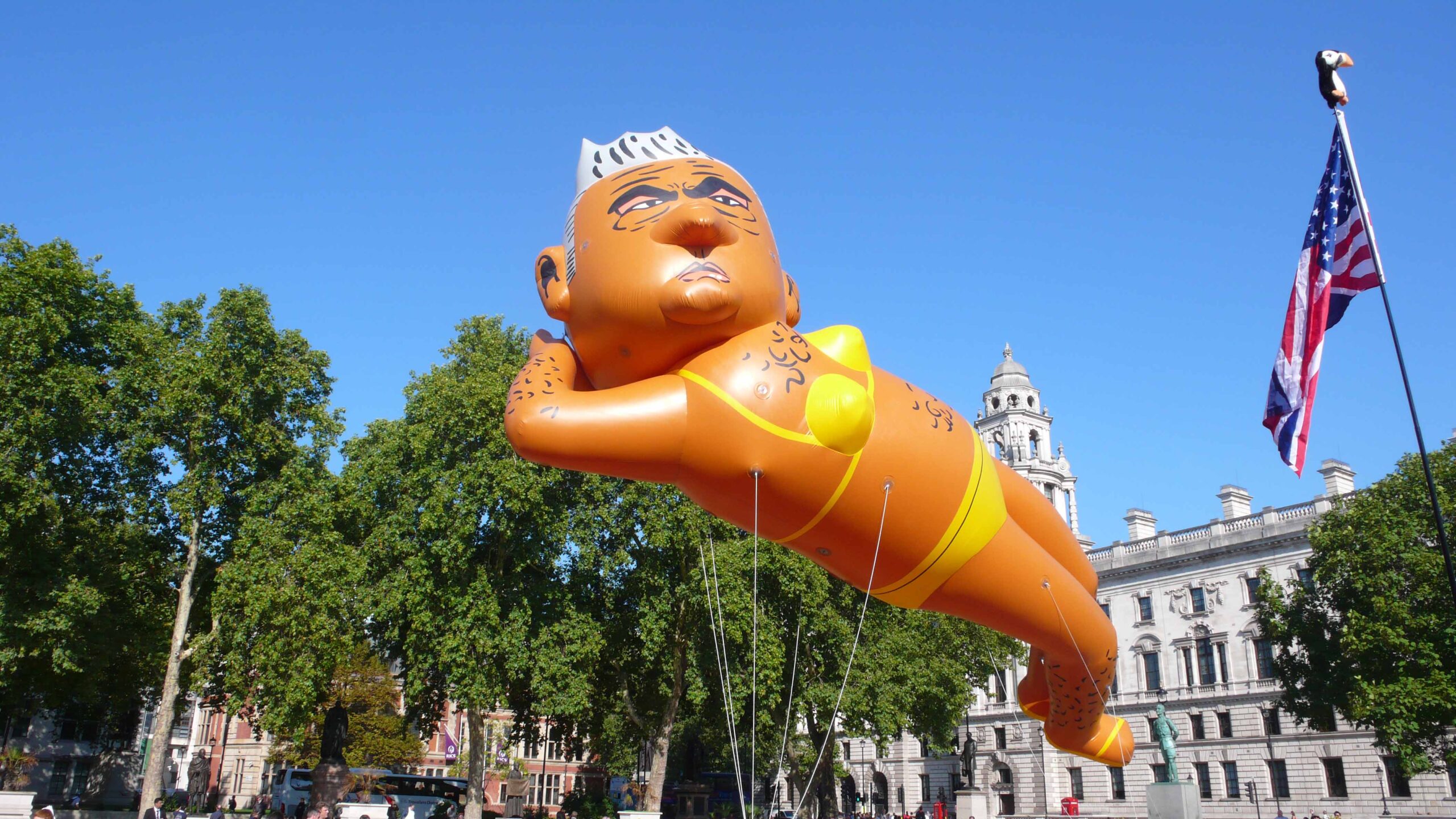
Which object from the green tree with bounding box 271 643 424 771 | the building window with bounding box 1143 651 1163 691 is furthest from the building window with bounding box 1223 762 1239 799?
the green tree with bounding box 271 643 424 771

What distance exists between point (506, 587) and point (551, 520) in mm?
2247

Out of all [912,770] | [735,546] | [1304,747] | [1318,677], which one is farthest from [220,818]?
[912,770]

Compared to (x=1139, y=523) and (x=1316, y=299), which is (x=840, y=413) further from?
(x=1139, y=523)

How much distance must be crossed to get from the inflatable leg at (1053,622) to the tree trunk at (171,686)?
67.0 ft

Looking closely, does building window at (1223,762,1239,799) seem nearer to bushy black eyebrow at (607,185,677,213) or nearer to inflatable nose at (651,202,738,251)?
inflatable nose at (651,202,738,251)

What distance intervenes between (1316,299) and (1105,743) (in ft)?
19.0

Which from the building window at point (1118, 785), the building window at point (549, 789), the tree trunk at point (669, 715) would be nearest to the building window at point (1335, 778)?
the building window at point (1118, 785)

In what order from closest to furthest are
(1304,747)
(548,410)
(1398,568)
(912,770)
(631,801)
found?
(548,410) < (1398,568) < (631,801) < (1304,747) < (912,770)

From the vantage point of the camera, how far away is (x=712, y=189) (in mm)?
8922

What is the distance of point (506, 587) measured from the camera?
86.5ft

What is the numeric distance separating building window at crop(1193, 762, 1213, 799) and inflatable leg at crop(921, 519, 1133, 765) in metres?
43.3

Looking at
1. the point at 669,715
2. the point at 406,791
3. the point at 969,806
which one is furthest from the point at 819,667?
the point at 406,791

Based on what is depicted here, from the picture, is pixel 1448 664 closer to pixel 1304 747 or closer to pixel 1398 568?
pixel 1398 568

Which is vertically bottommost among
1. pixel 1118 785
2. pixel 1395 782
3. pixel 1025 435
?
pixel 1118 785
